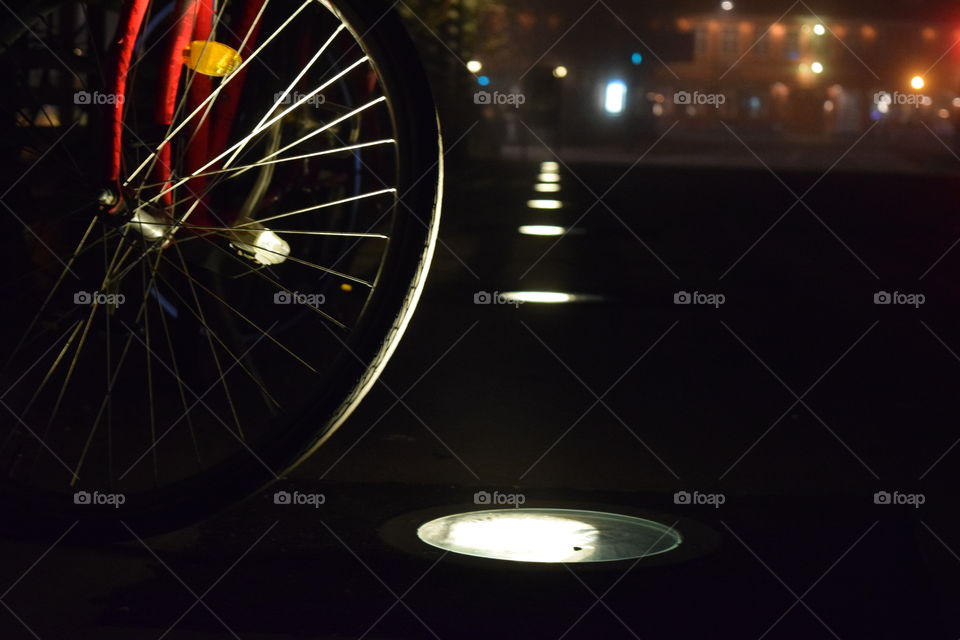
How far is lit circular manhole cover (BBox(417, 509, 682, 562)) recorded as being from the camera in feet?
9.55

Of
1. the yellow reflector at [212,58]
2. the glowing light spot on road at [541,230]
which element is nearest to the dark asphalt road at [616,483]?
the yellow reflector at [212,58]

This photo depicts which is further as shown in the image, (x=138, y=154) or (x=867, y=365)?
(x=867, y=365)

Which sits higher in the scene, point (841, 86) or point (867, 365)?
point (841, 86)

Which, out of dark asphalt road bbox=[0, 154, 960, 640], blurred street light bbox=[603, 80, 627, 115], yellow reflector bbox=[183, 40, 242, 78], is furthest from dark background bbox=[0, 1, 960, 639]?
blurred street light bbox=[603, 80, 627, 115]

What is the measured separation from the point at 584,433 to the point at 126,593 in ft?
5.83

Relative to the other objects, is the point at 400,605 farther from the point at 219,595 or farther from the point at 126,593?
the point at 126,593

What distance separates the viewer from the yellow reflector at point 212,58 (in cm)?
294

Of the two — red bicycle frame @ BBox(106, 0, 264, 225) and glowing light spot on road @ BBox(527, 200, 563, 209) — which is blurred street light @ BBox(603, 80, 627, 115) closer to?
glowing light spot on road @ BBox(527, 200, 563, 209)

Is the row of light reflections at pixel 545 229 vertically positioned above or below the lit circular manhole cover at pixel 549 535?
above

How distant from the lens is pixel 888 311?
6.92 meters

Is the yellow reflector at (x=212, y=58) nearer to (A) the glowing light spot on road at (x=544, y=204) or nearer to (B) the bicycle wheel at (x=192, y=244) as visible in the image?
(B) the bicycle wheel at (x=192, y=244)

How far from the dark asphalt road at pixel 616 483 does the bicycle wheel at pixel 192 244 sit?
0.69 feet

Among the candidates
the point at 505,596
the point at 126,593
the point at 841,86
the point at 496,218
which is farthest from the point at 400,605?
the point at 841,86

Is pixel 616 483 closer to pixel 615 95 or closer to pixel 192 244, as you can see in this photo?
pixel 192 244
